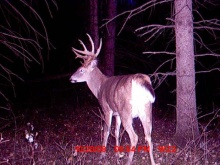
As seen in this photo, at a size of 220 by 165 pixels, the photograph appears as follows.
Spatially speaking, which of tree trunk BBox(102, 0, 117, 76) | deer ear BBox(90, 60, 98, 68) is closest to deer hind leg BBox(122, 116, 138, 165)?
deer ear BBox(90, 60, 98, 68)

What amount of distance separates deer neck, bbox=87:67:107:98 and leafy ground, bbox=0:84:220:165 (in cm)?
51

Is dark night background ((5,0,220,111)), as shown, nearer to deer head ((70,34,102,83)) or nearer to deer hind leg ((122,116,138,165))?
deer head ((70,34,102,83))

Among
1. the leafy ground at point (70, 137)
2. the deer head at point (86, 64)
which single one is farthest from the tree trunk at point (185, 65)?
the deer head at point (86, 64)

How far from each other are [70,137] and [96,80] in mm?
1459

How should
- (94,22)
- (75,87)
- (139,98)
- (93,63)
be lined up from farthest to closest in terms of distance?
(75,87) → (94,22) → (93,63) → (139,98)

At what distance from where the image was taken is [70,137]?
9.30 metres

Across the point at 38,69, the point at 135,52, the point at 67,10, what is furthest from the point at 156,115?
the point at 38,69

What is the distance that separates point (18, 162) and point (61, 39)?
1217 cm

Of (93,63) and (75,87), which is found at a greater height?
(93,63)

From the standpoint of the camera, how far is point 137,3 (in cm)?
1609

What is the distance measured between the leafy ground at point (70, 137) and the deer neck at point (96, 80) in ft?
1.67

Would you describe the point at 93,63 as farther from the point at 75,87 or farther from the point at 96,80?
the point at 75,87

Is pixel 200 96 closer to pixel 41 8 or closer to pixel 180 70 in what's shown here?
pixel 41 8
